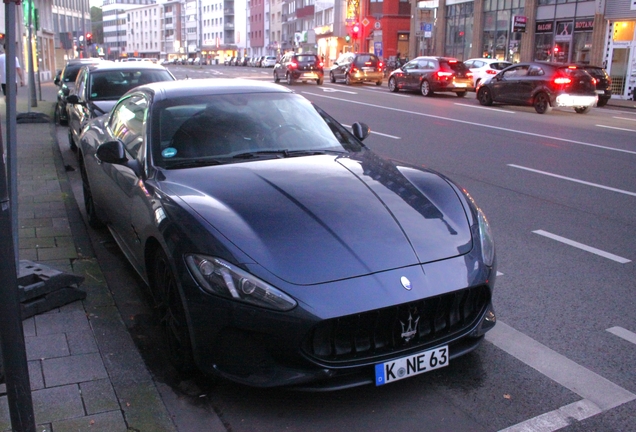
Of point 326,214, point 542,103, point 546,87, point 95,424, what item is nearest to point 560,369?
point 326,214

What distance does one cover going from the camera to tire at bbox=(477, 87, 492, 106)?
22234mm

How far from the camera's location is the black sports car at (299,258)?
297 cm

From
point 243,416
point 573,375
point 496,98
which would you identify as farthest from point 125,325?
point 496,98

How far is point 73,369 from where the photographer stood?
11.4 ft

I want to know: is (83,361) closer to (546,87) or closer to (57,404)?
(57,404)

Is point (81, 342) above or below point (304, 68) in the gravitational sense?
below

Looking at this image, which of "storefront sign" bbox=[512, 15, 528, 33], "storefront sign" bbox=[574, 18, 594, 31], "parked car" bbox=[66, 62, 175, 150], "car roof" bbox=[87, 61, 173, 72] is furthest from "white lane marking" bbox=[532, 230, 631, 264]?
"storefront sign" bbox=[512, 15, 528, 33]

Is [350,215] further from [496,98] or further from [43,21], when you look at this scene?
[43,21]

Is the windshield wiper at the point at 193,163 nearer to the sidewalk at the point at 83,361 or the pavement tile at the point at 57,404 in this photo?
the sidewalk at the point at 83,361

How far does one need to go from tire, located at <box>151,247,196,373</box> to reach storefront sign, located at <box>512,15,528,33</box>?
107ft

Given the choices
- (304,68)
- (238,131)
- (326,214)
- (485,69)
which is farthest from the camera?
(304,68)

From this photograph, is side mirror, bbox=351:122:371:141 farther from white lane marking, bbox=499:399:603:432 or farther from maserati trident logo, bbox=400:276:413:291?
white lane marking, bbox=499:399:603:432

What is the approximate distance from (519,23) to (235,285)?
33198 mm

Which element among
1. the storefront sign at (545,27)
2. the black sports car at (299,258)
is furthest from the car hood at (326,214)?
the storefront sign at (545,27)
